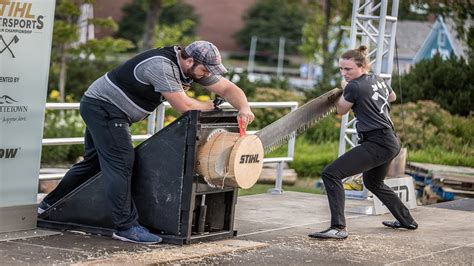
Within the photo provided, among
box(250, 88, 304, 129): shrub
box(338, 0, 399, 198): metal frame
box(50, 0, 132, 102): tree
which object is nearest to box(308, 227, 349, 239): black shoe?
box(338, 0, 399, 198): metal frame

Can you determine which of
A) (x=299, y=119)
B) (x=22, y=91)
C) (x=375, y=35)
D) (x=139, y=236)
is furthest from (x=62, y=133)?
(x=139, y=236)

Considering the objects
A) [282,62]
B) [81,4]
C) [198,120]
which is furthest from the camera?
[282,62]

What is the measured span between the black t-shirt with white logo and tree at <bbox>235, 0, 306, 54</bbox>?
2561 inches

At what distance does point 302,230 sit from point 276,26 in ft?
218

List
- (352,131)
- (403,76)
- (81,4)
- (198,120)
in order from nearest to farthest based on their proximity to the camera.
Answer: (198,120)
(352,131)
(403,76)
(81,4)

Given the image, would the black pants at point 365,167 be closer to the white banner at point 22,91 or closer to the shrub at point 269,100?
the white banner at point 22,91

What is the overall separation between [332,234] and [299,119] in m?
1.62

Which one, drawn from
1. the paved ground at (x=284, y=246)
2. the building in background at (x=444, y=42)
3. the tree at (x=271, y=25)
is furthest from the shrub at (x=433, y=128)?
the tree at (x=271, y=25)

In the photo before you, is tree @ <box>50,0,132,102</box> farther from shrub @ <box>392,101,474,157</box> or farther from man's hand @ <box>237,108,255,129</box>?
man's hand @ <box>237,108,255,129</box>

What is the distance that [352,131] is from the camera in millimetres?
14703

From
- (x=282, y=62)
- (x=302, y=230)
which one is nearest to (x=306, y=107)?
(x=302, y=230)

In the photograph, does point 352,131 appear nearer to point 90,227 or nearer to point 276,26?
point 90,227

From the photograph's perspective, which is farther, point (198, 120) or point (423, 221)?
point (423, 221)

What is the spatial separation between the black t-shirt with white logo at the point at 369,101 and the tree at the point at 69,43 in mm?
16659
